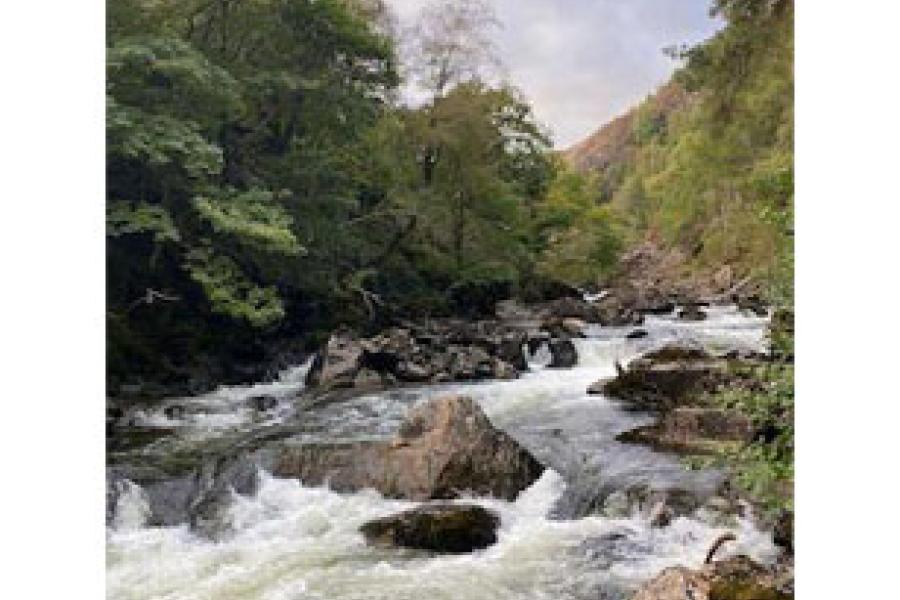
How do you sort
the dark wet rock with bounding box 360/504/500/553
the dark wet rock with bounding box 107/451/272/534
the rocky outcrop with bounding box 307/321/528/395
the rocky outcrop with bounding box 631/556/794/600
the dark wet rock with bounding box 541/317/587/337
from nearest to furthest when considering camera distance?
1. the rocky outcrop with bounding box 631/556/794/600
2. the dark wet rock with bounding box 360/504/500/553
3. the dark wet rock with bounding box 107/451/272/534
4. the rocky outcrop with bounding box 307/321/528/395
5. the dark wet rock with bounding box 541/317/587/337

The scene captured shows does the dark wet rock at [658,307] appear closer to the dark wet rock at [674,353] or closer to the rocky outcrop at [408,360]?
the rocky outcrop at [408,360]

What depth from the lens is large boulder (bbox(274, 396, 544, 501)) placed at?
343 cm

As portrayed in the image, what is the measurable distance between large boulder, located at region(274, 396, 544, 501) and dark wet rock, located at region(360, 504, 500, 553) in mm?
150

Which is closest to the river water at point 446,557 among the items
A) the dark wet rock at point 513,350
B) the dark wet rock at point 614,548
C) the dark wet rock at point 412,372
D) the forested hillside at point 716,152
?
the dark wet rock at point 614,548

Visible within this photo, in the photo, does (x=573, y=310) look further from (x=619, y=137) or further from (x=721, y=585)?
(x=721, y=585)

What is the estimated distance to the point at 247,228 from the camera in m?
4.82

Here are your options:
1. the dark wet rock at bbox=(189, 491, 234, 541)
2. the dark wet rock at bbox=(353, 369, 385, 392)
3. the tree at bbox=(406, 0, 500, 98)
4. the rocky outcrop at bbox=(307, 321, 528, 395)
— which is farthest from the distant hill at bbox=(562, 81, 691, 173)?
the dark wet rock at bbox=(189, 491, 234, 541)

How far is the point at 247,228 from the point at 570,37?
7.18ft

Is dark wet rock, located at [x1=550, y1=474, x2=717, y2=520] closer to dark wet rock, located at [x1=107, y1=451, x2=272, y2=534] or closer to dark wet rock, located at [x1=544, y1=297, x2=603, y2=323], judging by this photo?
dark wet rock, located at [x1=107, y1=451, x2=272, y2=534]

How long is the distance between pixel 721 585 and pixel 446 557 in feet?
3.75

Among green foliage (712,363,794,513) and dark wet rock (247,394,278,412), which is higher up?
green foliage (712,363,794,513)
